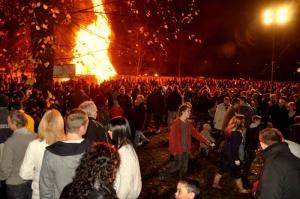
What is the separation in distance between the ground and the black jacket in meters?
4.02

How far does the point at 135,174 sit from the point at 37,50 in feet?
17.6

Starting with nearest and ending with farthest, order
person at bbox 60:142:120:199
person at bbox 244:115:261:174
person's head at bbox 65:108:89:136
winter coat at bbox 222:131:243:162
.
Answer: person at bbox 60:142:120:199 → person's head at bbox 65:108:89:136 → winter coat at bbox 222:131:243:162 → person at bbox 244:115:261:174

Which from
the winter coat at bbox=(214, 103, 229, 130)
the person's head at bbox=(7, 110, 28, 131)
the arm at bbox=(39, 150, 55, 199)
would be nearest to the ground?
the winter coat at bbox=(214, 103, 229, 130)

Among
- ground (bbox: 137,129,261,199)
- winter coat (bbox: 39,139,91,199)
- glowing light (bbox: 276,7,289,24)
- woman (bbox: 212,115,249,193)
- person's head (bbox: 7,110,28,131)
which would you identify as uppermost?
glowing light (bbox: 276,7,289,24)

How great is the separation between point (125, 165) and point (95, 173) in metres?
1.63

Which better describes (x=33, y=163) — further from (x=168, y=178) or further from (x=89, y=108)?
(x=168, y=178)

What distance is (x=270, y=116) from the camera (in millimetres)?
11875

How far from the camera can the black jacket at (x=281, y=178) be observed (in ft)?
14.0

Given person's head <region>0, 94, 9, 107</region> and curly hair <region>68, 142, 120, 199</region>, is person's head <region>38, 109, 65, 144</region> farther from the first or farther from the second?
person's head <region>0, 94, 9, 107</region>

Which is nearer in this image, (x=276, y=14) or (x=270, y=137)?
(x=270, y=137)

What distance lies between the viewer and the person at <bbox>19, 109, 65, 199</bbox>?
4.47m

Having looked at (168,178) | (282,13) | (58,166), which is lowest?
(168,178)

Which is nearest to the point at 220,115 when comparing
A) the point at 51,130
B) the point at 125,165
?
the point at 125,165

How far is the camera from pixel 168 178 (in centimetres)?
938
